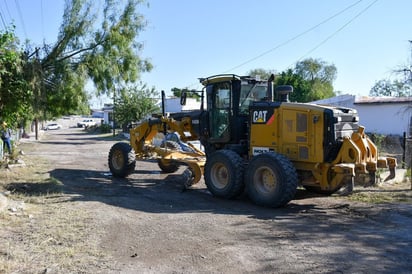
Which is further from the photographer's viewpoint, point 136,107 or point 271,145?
point 136,107

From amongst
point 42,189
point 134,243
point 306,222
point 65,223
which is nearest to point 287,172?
point 306,222

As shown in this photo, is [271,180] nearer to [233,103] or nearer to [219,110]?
[233,103]

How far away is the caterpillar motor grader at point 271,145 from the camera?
30.7 feet

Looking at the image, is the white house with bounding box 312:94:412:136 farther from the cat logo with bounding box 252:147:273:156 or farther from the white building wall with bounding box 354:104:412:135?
the cat logo with bounding box 252:147:273:156

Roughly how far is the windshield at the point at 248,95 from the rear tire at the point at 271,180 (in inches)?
72.2

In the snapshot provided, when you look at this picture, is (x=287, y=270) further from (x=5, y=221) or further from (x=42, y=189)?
(x=42, y=189)

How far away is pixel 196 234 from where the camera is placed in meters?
7.29

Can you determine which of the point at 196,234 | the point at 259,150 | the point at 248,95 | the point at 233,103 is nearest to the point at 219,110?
the point at 233,103

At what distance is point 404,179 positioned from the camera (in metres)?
12.8

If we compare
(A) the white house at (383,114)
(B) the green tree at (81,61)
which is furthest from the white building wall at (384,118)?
(B) the green tree at (81,61)

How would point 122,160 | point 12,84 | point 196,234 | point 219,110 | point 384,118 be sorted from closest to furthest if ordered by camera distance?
point 196,234 → point 219,110 → point 12,84 → point 122,160 → point 384,118

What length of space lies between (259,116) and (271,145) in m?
0.70

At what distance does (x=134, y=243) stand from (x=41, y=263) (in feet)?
4.57

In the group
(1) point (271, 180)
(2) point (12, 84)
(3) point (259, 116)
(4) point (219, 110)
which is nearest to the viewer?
(1) point (271, 180)
